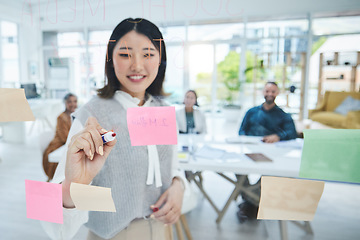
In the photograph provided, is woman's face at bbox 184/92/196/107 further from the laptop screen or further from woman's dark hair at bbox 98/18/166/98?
the laptop screen

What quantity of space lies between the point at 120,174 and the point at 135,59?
26cm

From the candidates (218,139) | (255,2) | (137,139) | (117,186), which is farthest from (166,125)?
(218,139)

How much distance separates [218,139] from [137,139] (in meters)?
1.36

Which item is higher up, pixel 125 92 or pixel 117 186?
pixel 125 92

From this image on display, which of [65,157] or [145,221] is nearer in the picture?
[65,157]

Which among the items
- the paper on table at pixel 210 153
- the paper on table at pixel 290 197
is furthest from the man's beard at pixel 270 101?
the paper on table at pixel 210 153

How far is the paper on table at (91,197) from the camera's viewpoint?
435mm

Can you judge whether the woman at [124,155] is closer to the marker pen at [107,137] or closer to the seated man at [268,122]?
the marker pen at [107,137]

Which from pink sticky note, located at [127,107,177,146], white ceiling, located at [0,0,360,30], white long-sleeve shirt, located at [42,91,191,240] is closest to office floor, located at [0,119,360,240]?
white long-sleeve shirt, located at [42,91,191,240]

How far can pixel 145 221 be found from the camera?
1.88 ft

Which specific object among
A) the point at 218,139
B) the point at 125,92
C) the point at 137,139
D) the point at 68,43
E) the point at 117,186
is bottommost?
the point at 218,139

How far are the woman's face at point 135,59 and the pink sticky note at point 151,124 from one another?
66 millimetres

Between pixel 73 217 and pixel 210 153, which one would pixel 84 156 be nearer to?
pixel 73 217

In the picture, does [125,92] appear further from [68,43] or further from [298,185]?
[298,185]
